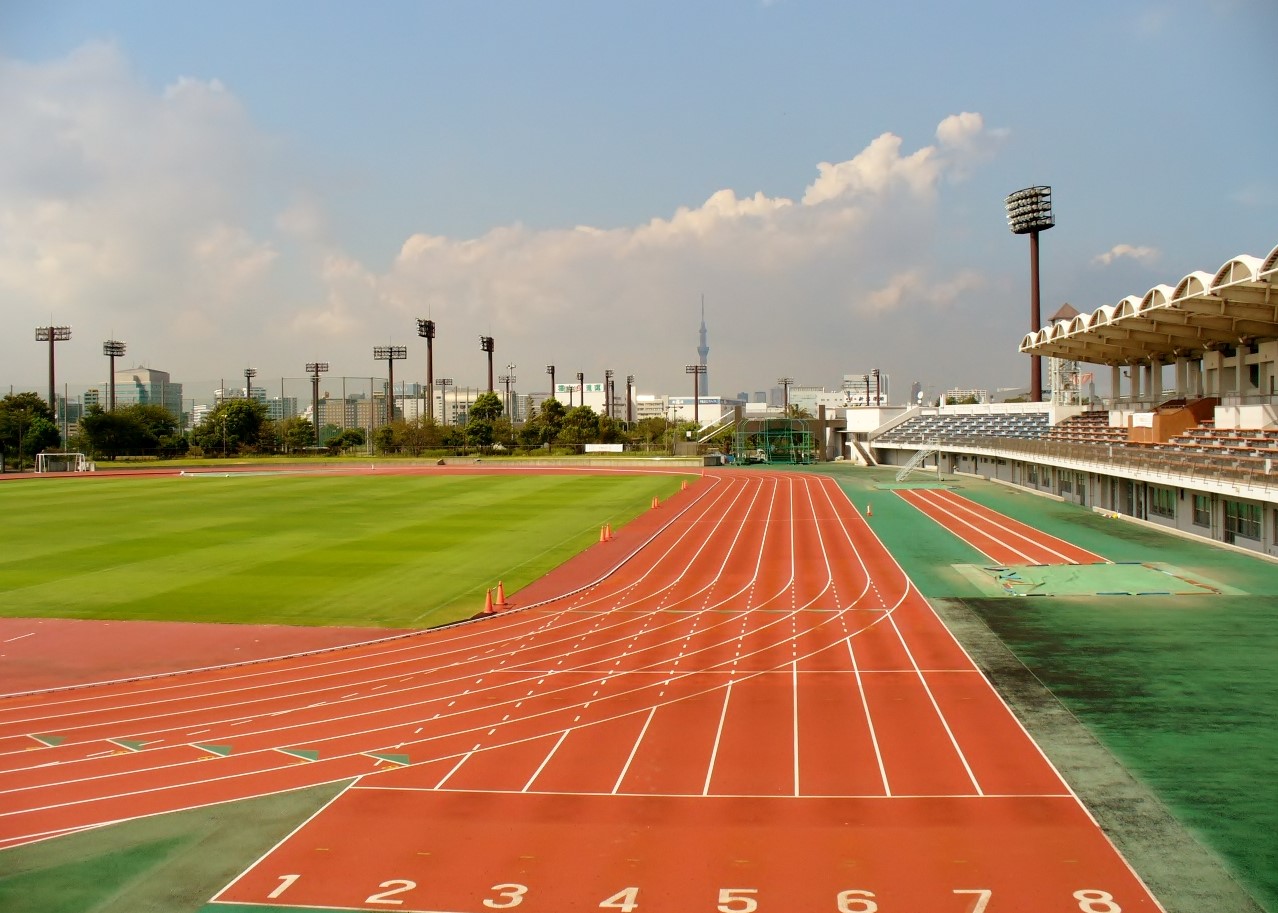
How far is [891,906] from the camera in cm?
990

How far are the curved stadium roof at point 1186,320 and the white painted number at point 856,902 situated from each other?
3076 cm

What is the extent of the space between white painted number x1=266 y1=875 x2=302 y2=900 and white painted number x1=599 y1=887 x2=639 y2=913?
3.64 metres

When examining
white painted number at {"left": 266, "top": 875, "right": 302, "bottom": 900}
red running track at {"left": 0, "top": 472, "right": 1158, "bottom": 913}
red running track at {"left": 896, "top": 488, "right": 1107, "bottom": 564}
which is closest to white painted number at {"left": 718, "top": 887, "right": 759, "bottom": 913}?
red running track at {"left": 0, "top": 472, "right": 1158, "bottom": 913}

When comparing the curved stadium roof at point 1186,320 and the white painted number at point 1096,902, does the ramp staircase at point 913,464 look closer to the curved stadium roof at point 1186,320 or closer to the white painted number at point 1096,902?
the curved stadium roof at point 1186,320

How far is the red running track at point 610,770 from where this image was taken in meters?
10.5

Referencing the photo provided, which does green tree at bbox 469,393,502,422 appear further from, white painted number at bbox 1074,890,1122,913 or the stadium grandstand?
white painted number at bbox 1074,890,1122,913

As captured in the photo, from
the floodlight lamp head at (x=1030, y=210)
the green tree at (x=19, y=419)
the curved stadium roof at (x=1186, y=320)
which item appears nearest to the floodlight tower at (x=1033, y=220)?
the floodlight lamp head at (x=1030, y=210)

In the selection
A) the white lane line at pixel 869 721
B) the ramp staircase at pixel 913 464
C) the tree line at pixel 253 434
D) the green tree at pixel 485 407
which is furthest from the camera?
the green tree at pixel 485 407

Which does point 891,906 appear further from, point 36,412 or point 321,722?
point 36,412

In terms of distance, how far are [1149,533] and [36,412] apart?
116662 mm

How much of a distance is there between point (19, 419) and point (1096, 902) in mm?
117575

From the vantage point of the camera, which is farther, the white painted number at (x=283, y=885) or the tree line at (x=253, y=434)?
the tree line at (x=253, y=434)

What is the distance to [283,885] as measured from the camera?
10.6 m

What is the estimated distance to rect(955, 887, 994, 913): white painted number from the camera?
980 centimetres
